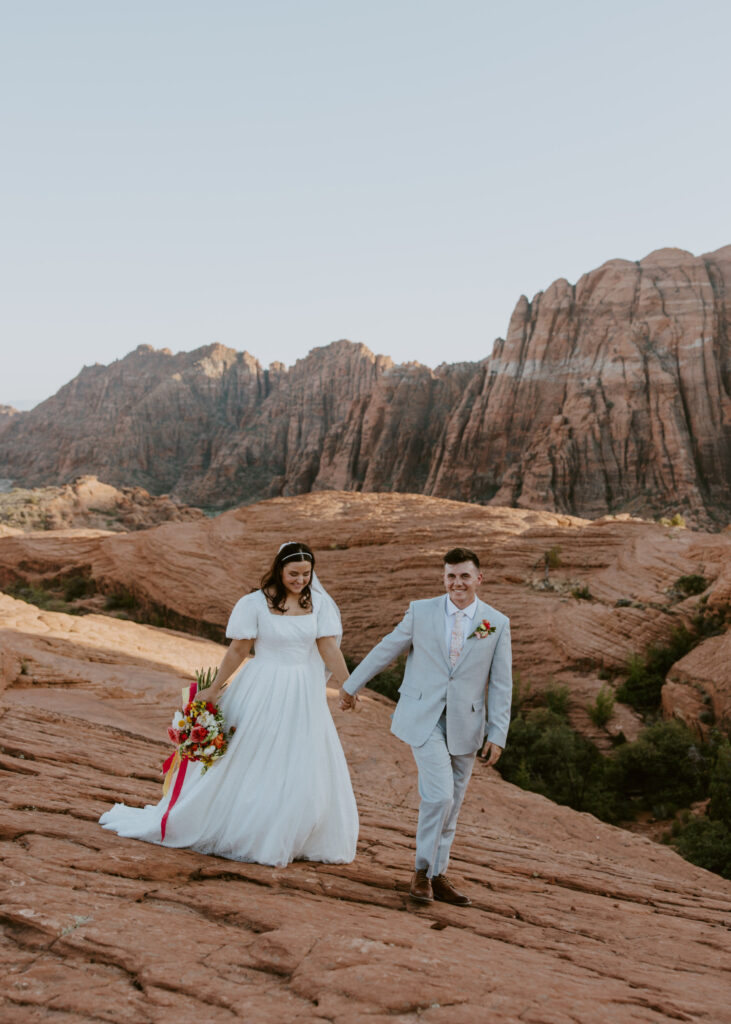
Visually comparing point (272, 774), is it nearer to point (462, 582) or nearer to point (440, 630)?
point (440, 630)

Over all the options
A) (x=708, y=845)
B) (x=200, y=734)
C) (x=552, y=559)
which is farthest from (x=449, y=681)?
(x=552, y=559)

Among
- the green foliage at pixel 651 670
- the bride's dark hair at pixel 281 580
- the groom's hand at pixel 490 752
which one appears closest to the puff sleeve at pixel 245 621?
the bride's dark hair at pixel 281 580

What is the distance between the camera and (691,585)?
607 inches

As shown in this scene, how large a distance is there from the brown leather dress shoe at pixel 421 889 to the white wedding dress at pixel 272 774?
0.49 meters

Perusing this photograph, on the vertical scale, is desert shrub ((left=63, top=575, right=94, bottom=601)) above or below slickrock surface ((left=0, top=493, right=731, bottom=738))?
below

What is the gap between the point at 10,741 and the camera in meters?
6.06

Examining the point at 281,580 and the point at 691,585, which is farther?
the point at 691,585

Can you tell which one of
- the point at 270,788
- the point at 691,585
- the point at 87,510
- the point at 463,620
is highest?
the point at 691,585

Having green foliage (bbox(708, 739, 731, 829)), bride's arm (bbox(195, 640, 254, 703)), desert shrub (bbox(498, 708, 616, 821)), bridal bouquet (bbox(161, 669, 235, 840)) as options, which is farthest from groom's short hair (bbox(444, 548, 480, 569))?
desert shrub (bbox(498, 708, 616, 821))

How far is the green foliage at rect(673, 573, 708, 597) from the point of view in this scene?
15.4 m

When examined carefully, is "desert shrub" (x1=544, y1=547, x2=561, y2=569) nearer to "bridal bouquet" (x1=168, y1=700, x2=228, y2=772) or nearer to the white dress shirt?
the white dress shirt

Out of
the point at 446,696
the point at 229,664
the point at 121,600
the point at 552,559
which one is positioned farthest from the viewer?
the point at 121,600

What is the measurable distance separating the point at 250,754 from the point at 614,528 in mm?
16055

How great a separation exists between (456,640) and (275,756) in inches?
48.6
